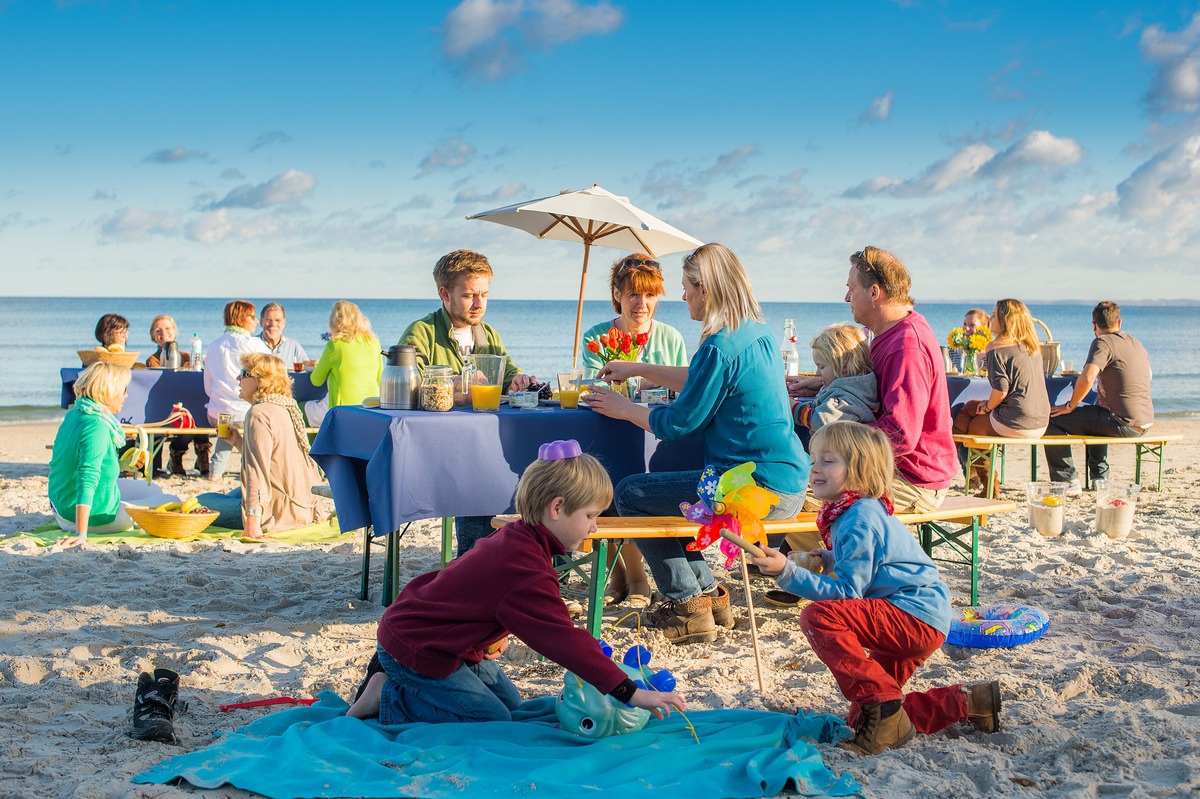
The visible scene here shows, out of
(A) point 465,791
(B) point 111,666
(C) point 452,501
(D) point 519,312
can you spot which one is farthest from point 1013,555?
(D) point 519,312

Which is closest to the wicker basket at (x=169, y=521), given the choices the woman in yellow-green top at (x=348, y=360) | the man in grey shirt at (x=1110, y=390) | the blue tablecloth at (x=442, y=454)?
the woman in yellow-green top at (x=348, y=360)

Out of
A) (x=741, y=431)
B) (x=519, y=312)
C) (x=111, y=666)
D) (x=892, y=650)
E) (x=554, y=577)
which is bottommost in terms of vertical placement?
(x=111, y=666)

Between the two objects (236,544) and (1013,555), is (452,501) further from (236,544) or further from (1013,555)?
(1013,555)

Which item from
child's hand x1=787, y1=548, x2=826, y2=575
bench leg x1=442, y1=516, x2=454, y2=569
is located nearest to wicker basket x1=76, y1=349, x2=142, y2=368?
bench leg x1=442, y1=516, x2=454, y2=569

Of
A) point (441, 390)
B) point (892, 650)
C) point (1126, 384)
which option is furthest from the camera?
point (1126, 384)

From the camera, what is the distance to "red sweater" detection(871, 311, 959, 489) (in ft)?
14.6

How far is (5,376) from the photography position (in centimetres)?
2509

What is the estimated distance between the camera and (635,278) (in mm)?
5730

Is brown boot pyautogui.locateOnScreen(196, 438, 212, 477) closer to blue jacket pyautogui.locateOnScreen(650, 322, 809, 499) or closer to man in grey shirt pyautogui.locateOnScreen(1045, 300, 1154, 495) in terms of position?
blue jacket pyautogui.locateOnScreen(650, 322, 809, 499)

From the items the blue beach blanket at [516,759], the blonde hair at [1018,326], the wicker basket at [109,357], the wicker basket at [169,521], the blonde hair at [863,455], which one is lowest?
the blue beach blanket at [516,759]

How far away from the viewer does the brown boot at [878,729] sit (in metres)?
3.18

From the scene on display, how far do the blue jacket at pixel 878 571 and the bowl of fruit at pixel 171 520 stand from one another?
4431 millimetres

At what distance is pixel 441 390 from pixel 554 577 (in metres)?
1.40

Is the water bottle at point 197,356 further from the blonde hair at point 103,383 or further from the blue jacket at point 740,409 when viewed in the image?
the blue jacket at point 740,409
